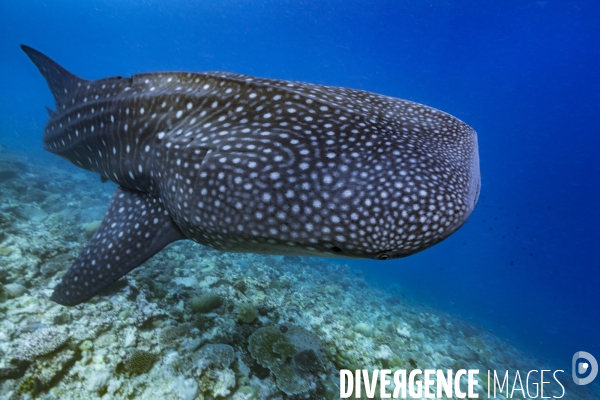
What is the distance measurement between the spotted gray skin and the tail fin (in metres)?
1.84

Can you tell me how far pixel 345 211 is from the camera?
1953mm

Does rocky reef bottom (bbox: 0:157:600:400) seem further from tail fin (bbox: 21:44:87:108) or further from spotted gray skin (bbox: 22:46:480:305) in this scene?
tail fin (bbox: 21:44:87:108)

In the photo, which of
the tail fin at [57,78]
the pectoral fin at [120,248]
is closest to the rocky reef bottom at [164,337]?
the pectoral fin at [120,248]

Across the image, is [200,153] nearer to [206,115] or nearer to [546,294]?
[206,115]

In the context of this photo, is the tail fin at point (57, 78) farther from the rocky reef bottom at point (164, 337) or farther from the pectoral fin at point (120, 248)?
the pectoral fin at point (120, 248)

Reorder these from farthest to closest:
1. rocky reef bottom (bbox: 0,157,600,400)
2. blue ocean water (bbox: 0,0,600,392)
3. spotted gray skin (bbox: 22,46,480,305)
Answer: blue ocean water (bbox: 0,0,600,392), rocky reef bottom (bbox: 0,157,600,400), spotted gray skin (bbox: 22,46,480,305)

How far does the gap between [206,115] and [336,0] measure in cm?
8305

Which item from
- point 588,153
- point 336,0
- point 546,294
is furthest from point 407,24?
point 546,294

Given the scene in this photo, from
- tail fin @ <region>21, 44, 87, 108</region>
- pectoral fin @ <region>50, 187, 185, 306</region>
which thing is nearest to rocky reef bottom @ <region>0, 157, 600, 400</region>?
pectoral fin @ <region>50, 187, 185, 306</region>

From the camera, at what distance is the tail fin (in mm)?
4906

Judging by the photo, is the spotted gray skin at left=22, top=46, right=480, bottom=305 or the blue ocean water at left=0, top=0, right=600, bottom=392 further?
the blue ocean water at left=0, top=0, right=600, bottom=392

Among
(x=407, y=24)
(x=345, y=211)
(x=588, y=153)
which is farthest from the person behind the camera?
(x=588, y=153)

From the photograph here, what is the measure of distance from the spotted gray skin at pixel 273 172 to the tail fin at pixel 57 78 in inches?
72.5

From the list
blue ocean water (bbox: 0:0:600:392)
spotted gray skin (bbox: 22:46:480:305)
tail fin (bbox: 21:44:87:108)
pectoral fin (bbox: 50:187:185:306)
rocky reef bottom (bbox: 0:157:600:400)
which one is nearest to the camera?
spotted gray skin (bbox: 22:46:480:305)
